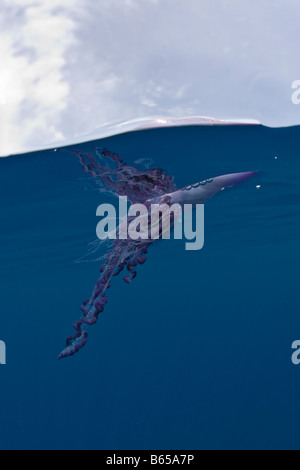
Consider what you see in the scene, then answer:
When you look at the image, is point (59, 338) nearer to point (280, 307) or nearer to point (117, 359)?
point (117, 359)

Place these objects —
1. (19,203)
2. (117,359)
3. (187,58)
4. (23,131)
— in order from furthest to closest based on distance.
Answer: (117,359), (19,203), (23,131), (187,58)

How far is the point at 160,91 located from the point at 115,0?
0.99m

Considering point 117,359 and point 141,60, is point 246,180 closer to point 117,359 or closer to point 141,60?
point 141,60

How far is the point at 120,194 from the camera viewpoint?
6.11 metres

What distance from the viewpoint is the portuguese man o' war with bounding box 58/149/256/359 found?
4.78m

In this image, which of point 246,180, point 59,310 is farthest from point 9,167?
point 59,310

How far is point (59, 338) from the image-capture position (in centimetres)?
2409

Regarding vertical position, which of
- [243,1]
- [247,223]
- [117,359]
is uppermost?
[247,223]

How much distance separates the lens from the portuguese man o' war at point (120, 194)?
4.78 metres

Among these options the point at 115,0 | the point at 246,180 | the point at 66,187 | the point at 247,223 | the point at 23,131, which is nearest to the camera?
the point at 115,0

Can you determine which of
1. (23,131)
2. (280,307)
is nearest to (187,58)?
(23,131)

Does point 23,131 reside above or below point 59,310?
below

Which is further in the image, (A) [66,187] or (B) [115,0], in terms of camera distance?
(A) [66,187]

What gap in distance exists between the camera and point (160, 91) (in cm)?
491
